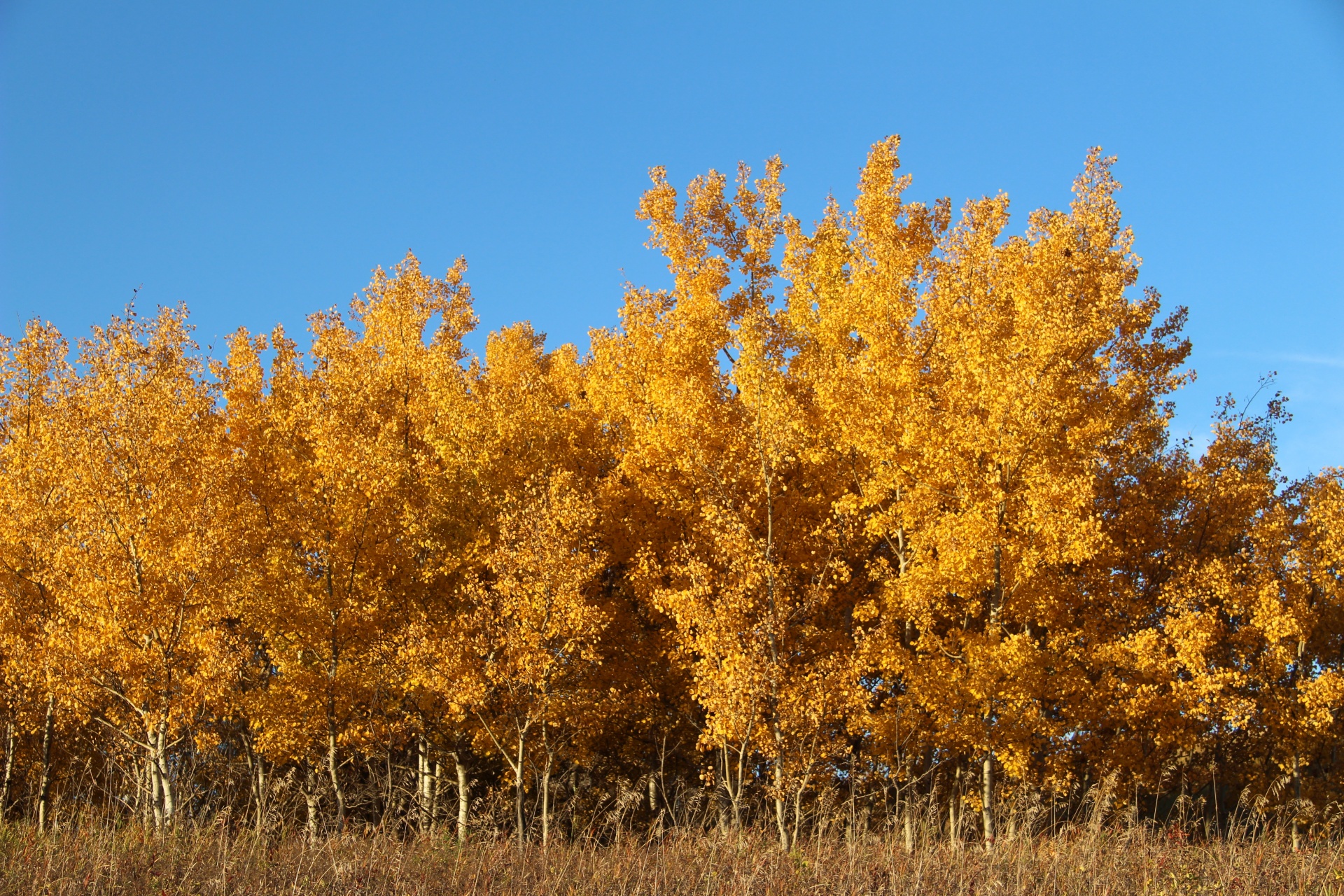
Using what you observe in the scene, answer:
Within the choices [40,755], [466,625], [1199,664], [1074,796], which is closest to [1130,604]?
[1199,664]

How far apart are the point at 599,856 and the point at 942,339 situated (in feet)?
40.7

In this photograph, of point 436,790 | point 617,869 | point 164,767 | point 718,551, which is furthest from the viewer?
point 436,790

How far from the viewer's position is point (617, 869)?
8477 mm

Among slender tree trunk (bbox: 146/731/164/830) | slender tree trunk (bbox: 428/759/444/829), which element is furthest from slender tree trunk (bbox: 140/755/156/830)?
slender tree trunk (bbox: 428/759/444/829)

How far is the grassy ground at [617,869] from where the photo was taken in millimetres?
7551

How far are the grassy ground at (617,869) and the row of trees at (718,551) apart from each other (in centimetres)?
506

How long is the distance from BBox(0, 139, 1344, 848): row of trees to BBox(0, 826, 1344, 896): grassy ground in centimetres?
506

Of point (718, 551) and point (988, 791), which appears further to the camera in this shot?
point (718, 551)

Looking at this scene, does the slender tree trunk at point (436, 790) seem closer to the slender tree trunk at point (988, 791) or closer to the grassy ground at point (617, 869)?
the grassy ground at point (617, 869)

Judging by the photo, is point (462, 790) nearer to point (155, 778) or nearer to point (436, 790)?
point (436, 790)

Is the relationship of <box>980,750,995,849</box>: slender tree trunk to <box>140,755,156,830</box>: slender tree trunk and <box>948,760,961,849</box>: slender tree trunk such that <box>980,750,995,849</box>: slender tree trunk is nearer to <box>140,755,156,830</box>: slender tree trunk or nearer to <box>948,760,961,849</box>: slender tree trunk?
<box>948,760,961,849</box>: slender tree trunk

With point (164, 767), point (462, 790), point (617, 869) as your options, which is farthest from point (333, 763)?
point (617, 869)

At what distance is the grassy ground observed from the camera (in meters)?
7.55

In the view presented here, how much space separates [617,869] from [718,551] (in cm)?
1042
